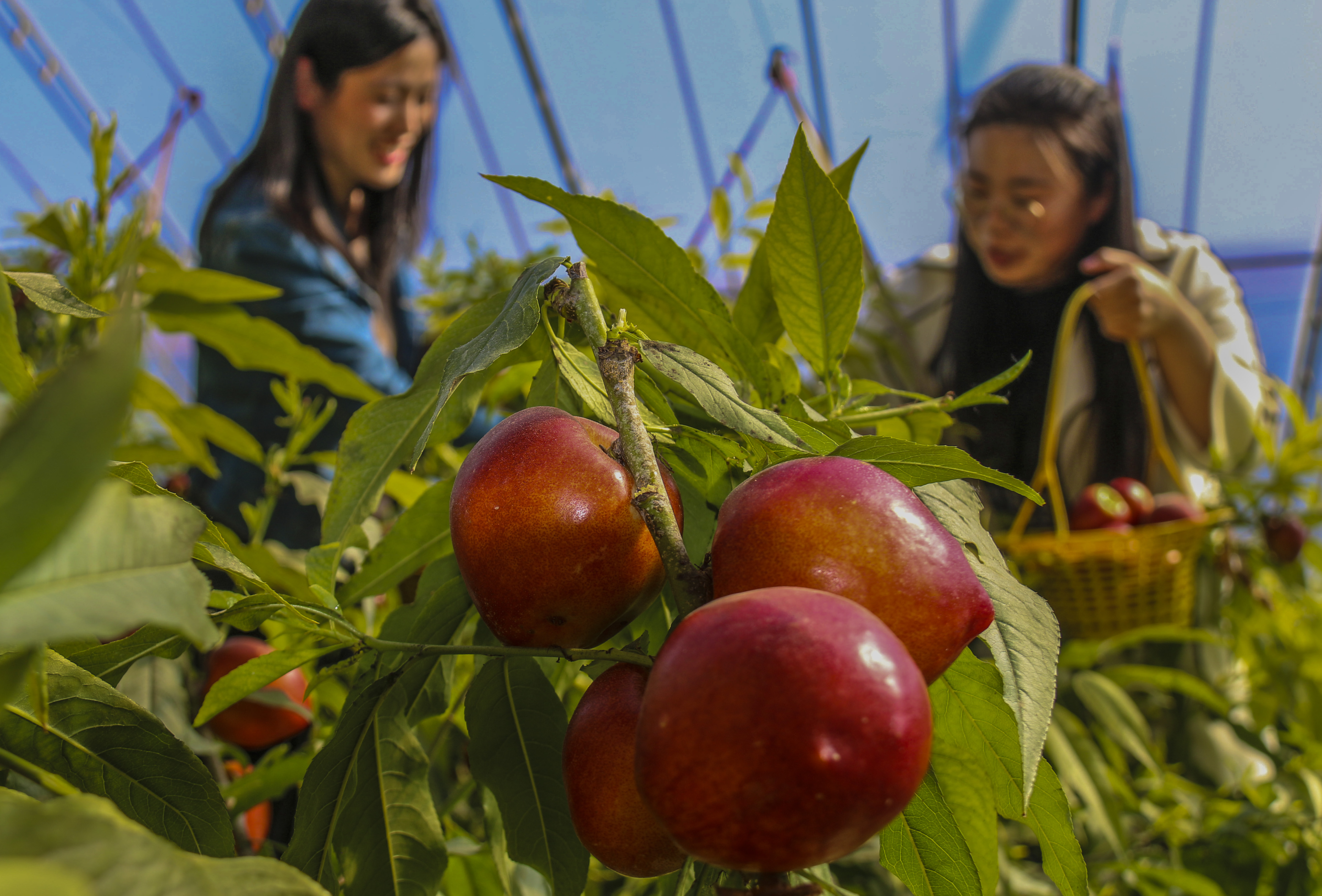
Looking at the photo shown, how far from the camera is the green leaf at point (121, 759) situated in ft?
0.89

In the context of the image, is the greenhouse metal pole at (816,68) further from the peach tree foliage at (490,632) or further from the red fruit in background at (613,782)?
the red fruit in background at (613,782)

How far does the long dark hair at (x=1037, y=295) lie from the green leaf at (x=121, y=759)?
5.32 ft

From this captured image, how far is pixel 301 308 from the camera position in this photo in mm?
1252

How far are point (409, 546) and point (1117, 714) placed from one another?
97cm

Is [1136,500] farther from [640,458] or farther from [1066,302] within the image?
[640,458]

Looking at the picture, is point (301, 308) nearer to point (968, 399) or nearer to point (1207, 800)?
point (968, 399)

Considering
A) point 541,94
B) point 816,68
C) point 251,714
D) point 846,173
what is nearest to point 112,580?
point 846,173

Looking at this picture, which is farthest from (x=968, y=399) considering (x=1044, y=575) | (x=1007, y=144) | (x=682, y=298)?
(x=1007, y=144)

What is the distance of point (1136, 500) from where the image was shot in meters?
1.46

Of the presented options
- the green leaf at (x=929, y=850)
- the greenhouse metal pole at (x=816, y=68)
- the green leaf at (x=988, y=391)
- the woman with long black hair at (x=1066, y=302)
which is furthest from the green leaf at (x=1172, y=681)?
the greenhouse metal pole at (x=816, y=68)

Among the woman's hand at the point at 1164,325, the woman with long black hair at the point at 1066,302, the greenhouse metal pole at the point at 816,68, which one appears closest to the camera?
the woman's hand at the point at 1164,325

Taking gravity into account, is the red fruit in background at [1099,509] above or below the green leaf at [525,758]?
below

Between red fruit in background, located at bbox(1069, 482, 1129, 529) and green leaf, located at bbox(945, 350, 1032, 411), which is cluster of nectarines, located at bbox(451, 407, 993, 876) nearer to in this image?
green leaf, located at bbox(945, 350, 1032, 411)

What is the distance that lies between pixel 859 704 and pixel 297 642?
0.70 feet
